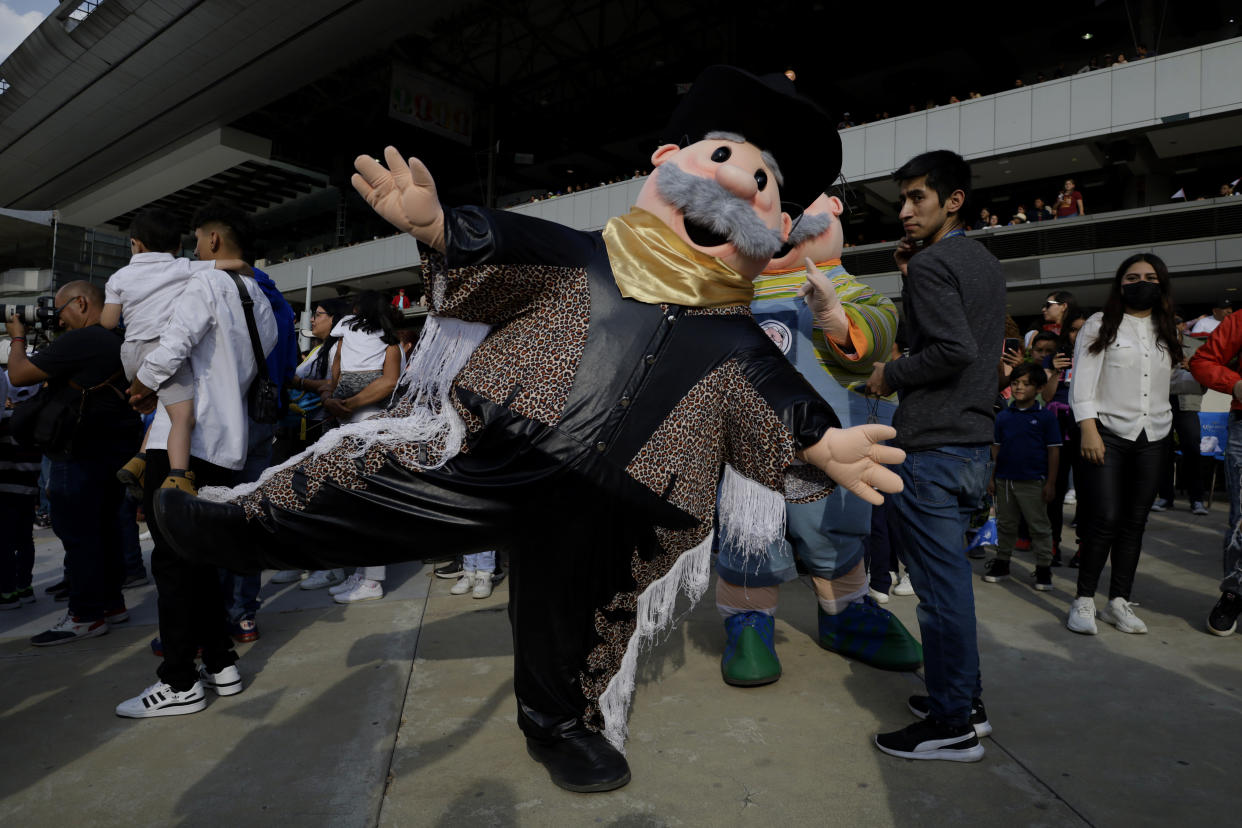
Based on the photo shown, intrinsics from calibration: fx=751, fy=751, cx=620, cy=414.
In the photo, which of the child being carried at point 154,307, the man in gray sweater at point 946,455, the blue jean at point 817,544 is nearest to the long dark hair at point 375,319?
the child being carried at point 154,307

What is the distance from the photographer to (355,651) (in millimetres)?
3217

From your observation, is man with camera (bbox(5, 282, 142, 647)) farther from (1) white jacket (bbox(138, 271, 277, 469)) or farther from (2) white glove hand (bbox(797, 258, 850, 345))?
(2) white glove hand (bbox(797, 258, 850, 345))

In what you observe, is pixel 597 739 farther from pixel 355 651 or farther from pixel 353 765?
pixel 355 651

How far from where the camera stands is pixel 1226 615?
3.31 m

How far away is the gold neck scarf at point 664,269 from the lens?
207 centimetres

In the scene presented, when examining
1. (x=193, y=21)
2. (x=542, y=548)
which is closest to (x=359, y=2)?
(x=193, y=21)

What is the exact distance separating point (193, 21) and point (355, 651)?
19761 millimetres

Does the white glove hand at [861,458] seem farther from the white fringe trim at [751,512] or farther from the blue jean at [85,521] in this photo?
the blue jean at [85,521]

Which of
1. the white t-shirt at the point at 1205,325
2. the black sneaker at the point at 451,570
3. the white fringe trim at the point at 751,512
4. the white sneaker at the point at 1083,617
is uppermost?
the white t-shirt at the point at 1205,325

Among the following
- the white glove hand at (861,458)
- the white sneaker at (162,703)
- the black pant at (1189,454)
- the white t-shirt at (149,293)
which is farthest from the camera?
the black pant at (1189,454)

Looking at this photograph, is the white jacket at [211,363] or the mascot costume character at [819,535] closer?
the white jacket at [211,363]

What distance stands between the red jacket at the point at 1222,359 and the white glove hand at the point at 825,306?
6.80ft

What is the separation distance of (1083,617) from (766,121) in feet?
8.79

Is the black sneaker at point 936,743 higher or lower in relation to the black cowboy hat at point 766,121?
lower
